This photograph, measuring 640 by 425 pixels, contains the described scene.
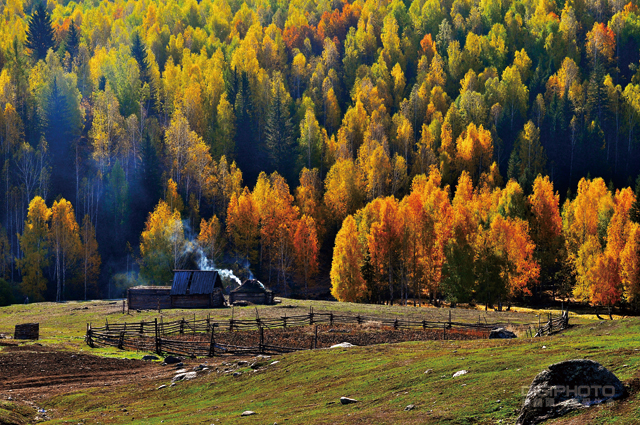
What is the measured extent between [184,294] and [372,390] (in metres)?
52.5

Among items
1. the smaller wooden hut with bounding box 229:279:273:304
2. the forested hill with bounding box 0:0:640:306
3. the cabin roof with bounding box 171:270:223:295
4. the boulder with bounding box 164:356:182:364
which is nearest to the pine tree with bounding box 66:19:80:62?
the forested hill with bounding box 0:0:640:306

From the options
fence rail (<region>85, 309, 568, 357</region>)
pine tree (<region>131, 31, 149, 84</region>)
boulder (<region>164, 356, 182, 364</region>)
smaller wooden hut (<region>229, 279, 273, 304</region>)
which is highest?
pine tree (<region>131, 31, 149, 84</region>)

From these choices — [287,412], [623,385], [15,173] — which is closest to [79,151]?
[15,173]

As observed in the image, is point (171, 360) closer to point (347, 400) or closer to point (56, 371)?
point (56, 371)

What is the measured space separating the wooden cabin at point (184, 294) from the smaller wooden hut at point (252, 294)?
257 cm

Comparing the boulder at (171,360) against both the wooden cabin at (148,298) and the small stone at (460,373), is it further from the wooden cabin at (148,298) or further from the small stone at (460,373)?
the wooden cabin at (148,298)

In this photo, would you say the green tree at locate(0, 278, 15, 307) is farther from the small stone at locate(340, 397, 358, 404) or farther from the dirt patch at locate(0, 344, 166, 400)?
the small stone at locate(340, 397, 358, 404)

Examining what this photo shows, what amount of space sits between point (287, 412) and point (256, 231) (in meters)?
82.8

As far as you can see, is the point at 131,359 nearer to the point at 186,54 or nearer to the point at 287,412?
the point at 287,412

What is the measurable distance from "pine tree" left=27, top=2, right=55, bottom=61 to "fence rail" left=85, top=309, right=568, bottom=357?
119127 millimetres

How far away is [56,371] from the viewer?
108 ft

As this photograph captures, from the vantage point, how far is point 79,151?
117062mm

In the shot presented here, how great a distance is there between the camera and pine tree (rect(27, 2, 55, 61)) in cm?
14875

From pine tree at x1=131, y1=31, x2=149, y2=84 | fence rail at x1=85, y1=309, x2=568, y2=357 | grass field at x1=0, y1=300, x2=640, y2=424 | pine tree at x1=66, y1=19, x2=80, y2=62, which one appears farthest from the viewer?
pine tree at x1=66, y1=19, x2=80, y2=62
